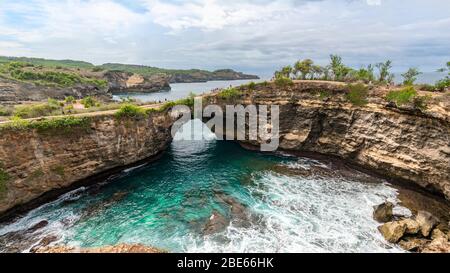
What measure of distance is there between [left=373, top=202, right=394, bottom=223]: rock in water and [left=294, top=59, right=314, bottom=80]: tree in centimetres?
2557

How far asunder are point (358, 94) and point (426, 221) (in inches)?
636

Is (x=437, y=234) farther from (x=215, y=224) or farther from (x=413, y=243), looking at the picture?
(x=215, y=224)

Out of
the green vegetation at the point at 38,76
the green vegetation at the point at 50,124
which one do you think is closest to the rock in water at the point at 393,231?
the green vegetation at the point at 50,124

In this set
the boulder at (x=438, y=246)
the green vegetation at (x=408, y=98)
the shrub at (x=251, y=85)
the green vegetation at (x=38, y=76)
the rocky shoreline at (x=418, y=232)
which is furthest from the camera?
the green vegetation at (x=38, y=76)

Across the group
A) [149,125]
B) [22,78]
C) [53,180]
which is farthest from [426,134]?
[22,78]

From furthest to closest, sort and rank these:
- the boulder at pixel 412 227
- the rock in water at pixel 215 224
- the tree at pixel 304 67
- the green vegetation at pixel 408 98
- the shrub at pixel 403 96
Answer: the tree at pixel 304 67 < the shrub at pixel 403 96 < the green vegetation at pixel 408 98 < the rock in water at pixel 215 224 < the boulder at pixel 412 227

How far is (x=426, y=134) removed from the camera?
24172mm

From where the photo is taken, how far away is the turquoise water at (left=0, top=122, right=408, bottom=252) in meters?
17.9

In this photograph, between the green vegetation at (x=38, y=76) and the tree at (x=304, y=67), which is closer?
the tree at (x=304, y=67)

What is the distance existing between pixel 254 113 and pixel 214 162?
31.7 ft

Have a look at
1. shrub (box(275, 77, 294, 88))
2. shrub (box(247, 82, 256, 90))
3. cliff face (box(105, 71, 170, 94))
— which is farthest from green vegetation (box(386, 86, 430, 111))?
cliff face (box(105, 71, 170, 94))

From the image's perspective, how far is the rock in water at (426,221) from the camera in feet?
60.4

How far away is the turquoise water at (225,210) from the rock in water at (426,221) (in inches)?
125

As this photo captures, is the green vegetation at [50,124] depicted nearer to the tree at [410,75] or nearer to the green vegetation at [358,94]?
the green vegetation at [358,94]
